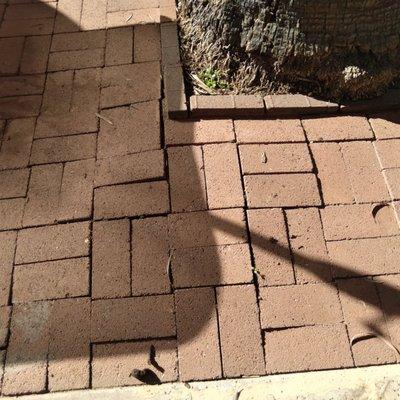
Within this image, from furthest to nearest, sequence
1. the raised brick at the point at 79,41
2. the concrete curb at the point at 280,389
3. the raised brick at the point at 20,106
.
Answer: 1. the raised brick at the point at 79,41
2. the raised brick at the point at 20,106
3. the concrete curb at the point at 280,389

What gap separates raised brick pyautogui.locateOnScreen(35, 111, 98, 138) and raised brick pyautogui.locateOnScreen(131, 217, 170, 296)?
76 cm

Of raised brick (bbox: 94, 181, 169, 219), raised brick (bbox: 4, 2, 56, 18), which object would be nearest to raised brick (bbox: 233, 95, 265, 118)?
raised brick (bbox: 94, 181, 169, 219)

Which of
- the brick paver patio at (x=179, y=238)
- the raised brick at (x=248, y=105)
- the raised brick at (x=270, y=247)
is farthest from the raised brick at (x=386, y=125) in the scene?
the raised brick at (x=270, y=247)

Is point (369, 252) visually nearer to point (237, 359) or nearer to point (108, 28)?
point (237, 359)

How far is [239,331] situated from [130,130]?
4.40 feet

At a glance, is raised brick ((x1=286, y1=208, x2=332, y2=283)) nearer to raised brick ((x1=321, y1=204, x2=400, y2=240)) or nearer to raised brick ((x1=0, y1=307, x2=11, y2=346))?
raised brick ((x1=321, y1=204, x2=400, y2=240))

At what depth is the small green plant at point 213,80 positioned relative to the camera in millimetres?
3029

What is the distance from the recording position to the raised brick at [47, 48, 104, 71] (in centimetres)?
325

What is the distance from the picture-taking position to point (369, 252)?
93.0 inches

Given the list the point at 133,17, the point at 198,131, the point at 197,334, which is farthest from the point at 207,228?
the point at 133,17

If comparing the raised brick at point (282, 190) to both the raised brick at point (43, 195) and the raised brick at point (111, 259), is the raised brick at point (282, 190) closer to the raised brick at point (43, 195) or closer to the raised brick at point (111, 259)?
the raised brick at point (111, 259)

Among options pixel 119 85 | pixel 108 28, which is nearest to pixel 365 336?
pixel 119 85

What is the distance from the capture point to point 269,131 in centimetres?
281

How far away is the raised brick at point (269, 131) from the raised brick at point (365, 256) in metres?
0.70
